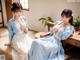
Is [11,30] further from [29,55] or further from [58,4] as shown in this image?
[58,4]

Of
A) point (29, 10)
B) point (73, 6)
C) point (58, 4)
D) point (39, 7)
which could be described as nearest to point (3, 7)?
point (29, 10)

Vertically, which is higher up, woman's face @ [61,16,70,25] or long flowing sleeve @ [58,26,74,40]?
woman's face @ [61,16,70,25]

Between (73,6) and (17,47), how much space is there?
1628mm

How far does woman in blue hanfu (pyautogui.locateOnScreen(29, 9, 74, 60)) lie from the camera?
2.26 metres

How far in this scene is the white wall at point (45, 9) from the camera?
3.49 meters

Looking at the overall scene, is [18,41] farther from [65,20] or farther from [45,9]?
[45,9]

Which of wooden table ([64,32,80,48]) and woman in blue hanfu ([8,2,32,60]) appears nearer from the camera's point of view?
wooden table ([64,32,80,48])

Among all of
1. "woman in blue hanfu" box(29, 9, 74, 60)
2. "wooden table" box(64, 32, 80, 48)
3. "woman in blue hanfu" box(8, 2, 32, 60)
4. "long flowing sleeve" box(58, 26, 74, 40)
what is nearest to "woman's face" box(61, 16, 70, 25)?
"woman in blue hanfu" box(29, 9, 74, 60)

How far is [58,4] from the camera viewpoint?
3744 mm

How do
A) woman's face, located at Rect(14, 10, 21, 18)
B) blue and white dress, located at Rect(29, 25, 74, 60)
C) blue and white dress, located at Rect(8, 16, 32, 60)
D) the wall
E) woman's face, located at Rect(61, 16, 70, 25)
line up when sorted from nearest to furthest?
blue and white dress, located at Rect(29, 25, 74, 60) → woman's face, located at Rect(61, 16, 70, 25) → blue and white dress, located at Rect(8, 16, 32, 60) → woman's face, located at Rect(14, 10, 21, 18) → the wall

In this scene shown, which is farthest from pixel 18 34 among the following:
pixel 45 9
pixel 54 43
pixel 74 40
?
pixel 45 9

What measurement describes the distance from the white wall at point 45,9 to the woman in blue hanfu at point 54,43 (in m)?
1.09

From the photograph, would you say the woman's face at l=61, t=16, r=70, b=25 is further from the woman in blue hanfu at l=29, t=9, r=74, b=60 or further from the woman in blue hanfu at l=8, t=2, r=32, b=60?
the woman in blue hanfu at l=8, t=2, r=32, b=60

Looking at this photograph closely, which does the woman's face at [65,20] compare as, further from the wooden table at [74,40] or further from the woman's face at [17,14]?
the woman's face at [17,14]
